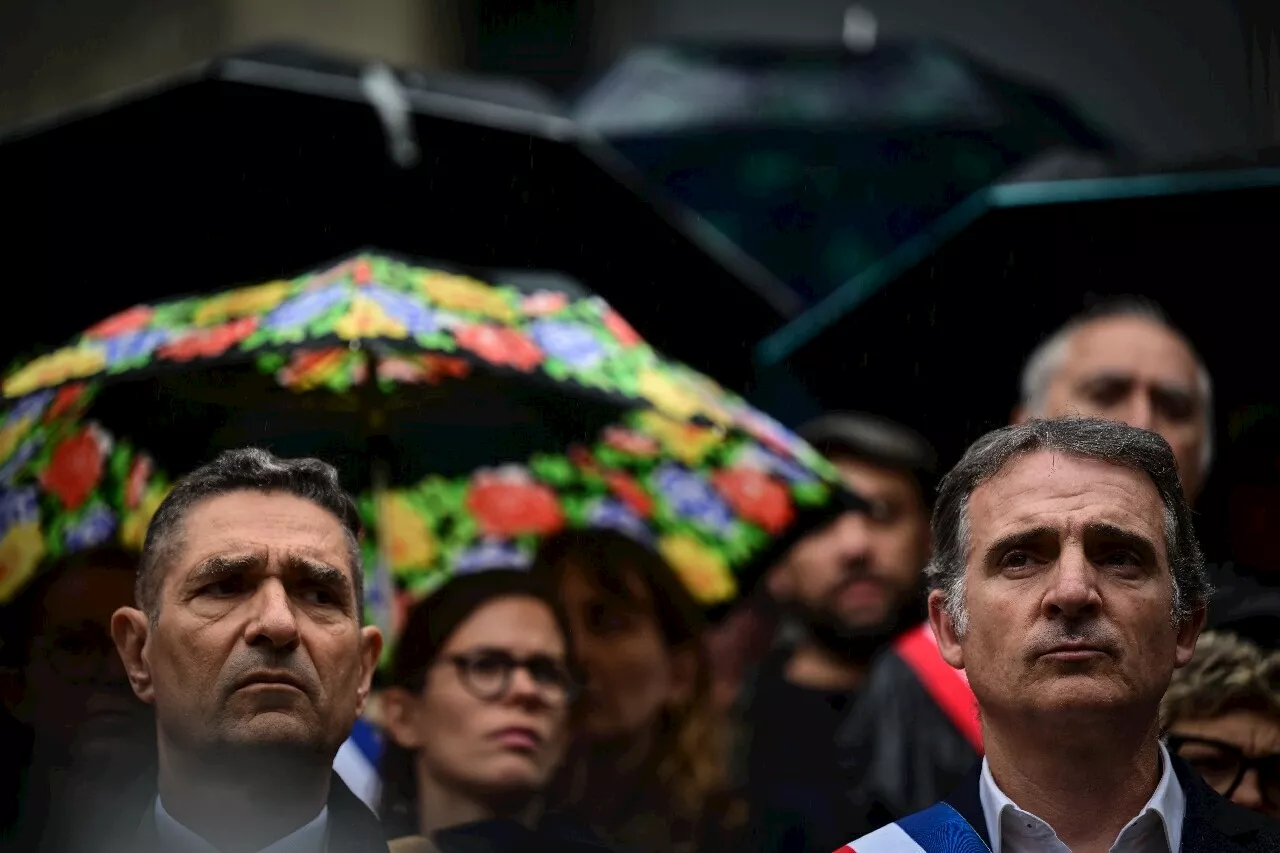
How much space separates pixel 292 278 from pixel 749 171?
306 centimetres

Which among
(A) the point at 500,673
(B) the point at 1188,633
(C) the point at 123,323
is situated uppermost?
(C) the point at 123,323

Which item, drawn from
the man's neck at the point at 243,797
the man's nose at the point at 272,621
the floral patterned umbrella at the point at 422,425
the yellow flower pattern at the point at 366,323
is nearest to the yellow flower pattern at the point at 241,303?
the floral patterned umbrella at the point at 422,425

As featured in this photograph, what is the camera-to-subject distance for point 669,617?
5.35m

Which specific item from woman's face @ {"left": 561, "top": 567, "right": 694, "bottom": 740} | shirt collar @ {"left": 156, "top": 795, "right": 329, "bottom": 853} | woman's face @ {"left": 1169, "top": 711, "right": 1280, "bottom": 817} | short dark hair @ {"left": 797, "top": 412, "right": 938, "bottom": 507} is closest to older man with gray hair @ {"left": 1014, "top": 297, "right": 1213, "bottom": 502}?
short dark hair @ {"left": 797, "top": 412, "right": 938, "bottom": 507}

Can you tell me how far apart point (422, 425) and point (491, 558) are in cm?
40

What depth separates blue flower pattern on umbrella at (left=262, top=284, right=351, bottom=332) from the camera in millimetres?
4754

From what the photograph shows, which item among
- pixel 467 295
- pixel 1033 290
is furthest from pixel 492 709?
pixel 1033 290

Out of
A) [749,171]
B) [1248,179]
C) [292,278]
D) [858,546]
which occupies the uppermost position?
[749,171]

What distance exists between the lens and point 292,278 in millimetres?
5043

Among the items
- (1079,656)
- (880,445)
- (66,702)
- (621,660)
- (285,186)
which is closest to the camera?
(1079,656)

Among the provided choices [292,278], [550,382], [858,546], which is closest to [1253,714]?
[858,546]

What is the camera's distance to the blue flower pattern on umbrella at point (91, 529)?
→ 486 cm

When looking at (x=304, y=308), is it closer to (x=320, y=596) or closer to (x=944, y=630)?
(x=320, y=596)

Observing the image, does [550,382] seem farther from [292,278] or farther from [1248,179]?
[1248,179]
